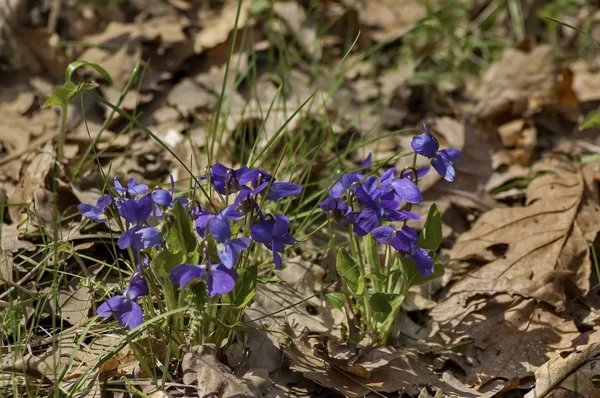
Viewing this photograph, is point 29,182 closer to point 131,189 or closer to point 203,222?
point 131,189

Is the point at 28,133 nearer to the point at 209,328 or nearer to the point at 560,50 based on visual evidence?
the point at 209,328

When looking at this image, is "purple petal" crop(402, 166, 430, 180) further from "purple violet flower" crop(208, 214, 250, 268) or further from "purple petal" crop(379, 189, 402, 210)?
"purple violet flower" crop(208, 214, 250, 268)

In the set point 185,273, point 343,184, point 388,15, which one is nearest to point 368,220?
point 343,184

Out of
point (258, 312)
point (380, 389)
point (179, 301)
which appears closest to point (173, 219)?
point (179, 301)

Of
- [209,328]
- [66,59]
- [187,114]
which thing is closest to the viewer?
[209,328]

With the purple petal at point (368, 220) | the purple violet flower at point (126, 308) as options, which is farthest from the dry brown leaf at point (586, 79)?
the purple violet flower at point (126, 308)

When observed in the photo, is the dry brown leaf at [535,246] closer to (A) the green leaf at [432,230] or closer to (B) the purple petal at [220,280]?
(A) the green leaf at [432,230]
